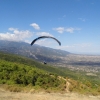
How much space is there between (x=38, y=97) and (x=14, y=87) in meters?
4.99

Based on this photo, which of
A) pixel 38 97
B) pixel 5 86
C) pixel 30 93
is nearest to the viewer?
pixel 38 97

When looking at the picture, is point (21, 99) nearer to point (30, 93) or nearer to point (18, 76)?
point (30, 93)

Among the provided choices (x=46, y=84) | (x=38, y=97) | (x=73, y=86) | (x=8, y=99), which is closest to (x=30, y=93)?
(x=38, y=97)

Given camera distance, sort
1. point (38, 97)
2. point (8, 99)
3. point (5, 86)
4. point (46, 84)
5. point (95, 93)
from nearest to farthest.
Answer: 1. point (8, 99)
2. point (38, 97)
3. point (5, 86)
4. point (95, 93)
5. point (46, 84)

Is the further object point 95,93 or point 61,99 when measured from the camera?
point 95,93

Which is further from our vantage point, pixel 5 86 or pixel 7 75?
pixel 7 75

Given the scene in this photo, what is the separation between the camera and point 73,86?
34.1 metres

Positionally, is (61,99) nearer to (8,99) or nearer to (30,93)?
(30,93)

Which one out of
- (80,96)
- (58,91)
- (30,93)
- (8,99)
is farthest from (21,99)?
(80,96)

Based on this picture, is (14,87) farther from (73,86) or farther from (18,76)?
(73,86)

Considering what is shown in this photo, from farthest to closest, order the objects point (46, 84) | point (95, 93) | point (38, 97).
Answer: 1. point (46, 84)
2. point (95, 93)
3. point (38, 97)

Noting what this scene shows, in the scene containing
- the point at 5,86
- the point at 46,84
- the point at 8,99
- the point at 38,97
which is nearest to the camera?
the point at 8,99

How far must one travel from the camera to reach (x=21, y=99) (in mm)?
22531

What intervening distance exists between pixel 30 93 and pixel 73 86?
11.6m
